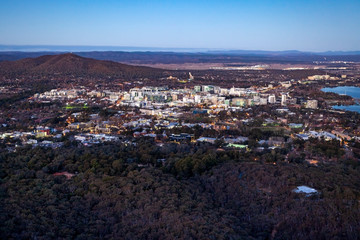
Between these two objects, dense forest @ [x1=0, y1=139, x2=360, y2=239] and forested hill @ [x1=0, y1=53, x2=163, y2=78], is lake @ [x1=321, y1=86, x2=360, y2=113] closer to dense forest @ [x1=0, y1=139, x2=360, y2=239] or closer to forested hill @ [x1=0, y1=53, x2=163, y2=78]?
dense forest @ [x1=0, y1=139, x2=360, y2=239]

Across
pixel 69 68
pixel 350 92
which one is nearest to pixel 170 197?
pixel 350 92

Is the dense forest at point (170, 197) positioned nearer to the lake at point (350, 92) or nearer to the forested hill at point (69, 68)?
the lake at point (350, 92)

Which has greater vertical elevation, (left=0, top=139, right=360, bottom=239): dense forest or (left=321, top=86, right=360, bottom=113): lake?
(left=0, top=139, right=360, bottom=239): dense forest

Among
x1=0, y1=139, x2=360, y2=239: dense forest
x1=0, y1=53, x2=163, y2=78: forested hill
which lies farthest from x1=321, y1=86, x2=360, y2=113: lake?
x1=0, y1=53, x2=163, y2=78: forested hill

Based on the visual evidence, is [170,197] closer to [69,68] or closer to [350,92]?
[350,92]

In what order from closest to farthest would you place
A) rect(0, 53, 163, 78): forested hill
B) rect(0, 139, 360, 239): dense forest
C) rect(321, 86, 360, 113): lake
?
rect(0, 139, 360, 239): dense forest
rect(321, 86, 360, 113): lake
rect(0, 53, 163, 78): forested hill

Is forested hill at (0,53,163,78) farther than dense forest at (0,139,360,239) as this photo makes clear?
Yes
